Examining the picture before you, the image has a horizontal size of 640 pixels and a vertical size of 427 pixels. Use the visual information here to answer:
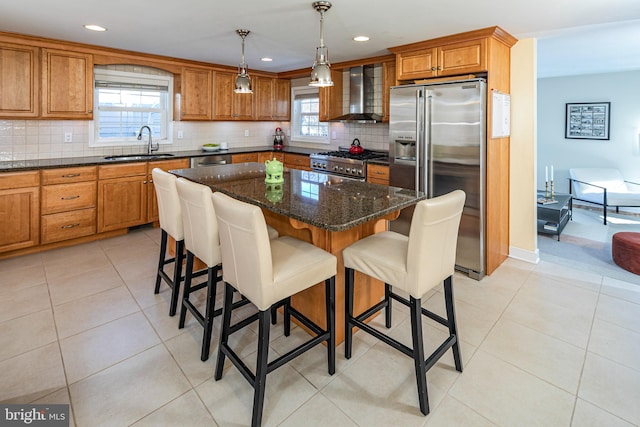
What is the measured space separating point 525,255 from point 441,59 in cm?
219

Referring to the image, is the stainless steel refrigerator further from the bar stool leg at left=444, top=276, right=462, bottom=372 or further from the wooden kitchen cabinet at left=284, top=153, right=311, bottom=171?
the wooden kitchen cabinet at left=284, top=153, right=311, bottom=171

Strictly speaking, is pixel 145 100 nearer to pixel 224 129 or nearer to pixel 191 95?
pixel 191 95

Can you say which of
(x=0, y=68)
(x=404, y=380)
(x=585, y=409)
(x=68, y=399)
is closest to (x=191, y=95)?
(x=0, y=68)

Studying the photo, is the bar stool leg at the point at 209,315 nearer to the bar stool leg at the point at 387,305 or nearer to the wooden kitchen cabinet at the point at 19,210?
the bar stool leg at the point at 387,305

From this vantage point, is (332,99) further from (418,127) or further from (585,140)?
(585,140)

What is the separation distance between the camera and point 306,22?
3117 millimetres

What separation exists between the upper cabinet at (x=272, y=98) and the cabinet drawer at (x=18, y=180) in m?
3.23

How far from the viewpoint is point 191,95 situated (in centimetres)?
507

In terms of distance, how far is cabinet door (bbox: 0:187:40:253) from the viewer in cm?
355

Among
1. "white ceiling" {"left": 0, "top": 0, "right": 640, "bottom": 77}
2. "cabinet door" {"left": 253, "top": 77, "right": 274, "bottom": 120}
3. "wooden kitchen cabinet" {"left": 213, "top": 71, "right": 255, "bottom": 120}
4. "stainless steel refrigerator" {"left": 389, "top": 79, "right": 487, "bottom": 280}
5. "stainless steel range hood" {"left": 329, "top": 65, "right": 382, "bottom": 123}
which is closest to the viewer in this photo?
"white ceiling" {"left": 0, "top": 0, "right": 640, "bottom": 77}

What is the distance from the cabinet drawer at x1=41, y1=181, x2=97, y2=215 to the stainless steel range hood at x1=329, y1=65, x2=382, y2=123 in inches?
130

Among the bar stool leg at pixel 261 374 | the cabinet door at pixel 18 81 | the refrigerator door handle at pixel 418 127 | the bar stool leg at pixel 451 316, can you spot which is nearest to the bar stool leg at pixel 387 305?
the bar stool leg at pixel 451 316

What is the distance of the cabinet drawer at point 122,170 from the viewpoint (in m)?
4.16

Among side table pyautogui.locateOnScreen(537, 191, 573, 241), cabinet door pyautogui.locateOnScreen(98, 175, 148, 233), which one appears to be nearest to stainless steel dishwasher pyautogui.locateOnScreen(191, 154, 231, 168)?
cabinet door pyautogui.locateOnScreen(98, 175, 148, 233)
